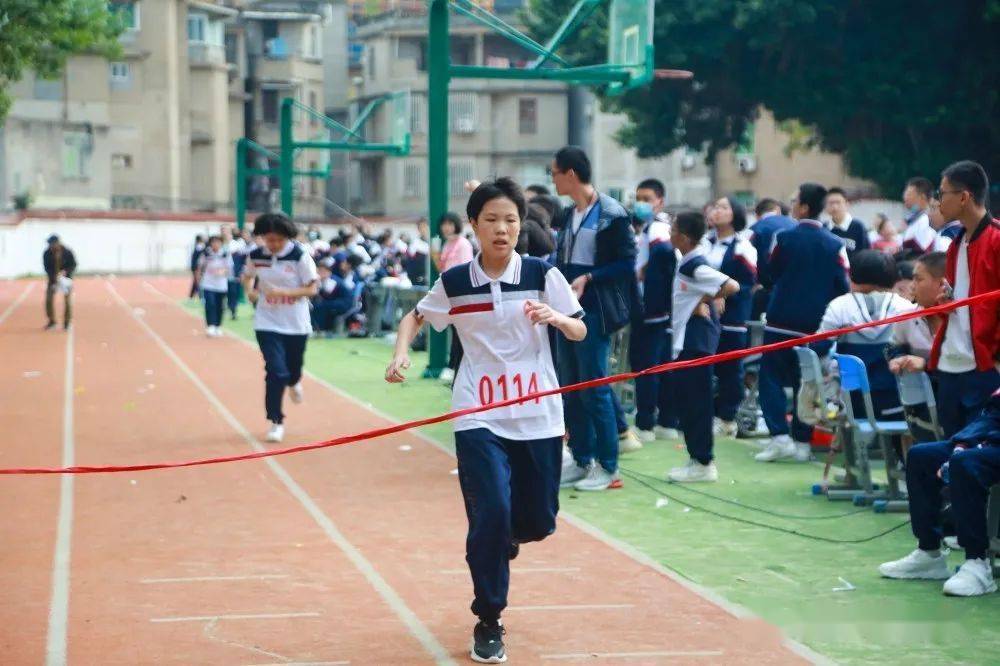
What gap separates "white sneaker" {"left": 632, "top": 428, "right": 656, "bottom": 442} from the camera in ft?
46.1

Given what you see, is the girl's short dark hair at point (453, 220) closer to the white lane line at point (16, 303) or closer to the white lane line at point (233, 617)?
the white lane line at point (233, 617)

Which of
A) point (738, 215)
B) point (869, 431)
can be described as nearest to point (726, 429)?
point (738, 215)

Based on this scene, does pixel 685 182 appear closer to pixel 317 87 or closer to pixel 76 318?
pixel 317 87

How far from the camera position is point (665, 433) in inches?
559

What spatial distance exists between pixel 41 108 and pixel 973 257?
6674cm

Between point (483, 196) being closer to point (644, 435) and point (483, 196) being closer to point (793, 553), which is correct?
point (793, 553)

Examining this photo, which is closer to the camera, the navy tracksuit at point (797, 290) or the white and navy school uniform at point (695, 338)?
the white and navy school uniform at point (695, 338)

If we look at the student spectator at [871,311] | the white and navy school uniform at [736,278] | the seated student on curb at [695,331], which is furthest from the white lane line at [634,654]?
the white and navy school uniform at [736,278]

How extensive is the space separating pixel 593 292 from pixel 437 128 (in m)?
8.76

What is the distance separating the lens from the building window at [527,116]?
256 ft

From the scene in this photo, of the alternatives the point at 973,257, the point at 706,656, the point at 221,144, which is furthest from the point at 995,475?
the point at 221,144

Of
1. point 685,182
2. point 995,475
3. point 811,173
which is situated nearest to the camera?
point 995,475

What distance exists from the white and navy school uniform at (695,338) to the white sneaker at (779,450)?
100 centimetres

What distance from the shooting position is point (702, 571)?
865 cm
